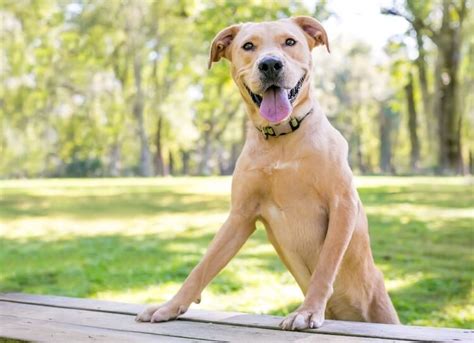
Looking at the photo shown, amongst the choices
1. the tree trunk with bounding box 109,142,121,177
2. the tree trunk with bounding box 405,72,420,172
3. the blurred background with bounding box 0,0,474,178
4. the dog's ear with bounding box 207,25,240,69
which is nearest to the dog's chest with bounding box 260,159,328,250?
→ the dog's ear with bounding box 207,25,240,69

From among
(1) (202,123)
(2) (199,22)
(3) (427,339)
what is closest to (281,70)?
(3) (427,339)

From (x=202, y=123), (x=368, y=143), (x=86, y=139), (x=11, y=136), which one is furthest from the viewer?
(x=368, y=143)

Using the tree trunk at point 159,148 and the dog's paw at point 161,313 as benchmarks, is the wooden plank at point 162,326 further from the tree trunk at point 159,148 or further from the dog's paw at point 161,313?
the tree trunk at point 159,148

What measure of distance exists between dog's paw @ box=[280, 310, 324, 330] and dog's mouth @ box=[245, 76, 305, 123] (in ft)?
2.78

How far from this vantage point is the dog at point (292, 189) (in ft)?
9.18

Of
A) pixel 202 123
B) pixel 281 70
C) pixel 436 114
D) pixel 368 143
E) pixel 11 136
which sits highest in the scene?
pixel 281 70

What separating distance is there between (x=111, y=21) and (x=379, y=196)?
18707 millimetres

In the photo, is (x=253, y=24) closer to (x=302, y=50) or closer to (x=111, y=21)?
(x=302, y=50)

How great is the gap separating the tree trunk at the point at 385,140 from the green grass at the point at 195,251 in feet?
110

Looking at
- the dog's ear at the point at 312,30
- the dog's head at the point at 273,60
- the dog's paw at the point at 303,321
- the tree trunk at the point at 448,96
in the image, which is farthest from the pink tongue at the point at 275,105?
the tree trunk at the point at 448,96

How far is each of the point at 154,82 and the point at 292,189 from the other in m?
34.1

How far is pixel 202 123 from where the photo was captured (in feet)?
139

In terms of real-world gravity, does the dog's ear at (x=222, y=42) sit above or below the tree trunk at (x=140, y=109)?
above

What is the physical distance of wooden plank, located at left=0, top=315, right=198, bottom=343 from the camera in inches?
101
